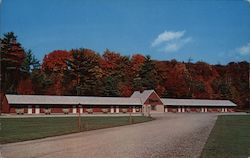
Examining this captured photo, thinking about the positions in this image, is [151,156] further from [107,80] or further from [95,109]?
[107,80]

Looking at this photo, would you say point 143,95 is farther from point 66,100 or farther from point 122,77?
point 66,100

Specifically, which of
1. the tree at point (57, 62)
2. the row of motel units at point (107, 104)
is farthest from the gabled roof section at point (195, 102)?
the tree at point (57, 62)

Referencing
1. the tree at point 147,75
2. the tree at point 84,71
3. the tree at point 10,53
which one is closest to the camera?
the tree at point 10,53

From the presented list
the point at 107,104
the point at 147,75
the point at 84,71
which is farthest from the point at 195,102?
the point at 84,71

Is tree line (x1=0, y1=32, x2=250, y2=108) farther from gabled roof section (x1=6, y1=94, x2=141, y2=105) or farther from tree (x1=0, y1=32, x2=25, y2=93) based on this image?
tree (x1=0, y1=32, x2=25, y2=93)

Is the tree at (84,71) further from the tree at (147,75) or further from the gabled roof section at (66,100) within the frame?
the tree at (147,75)

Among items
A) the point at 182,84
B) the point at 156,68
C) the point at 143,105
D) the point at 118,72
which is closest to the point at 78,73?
the point at 118,72

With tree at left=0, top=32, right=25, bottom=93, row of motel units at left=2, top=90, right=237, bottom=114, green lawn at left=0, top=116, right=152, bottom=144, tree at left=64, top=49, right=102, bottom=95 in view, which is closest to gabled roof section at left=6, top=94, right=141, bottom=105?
row of motel units at left=2, top=90, right=237, bottom=114

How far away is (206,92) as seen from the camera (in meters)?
77.8

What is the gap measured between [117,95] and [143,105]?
18.9 ft

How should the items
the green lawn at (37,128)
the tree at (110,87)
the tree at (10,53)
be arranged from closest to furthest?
the green lawn at (37,128)
the tree at (10,53)
the tree at (110,87)

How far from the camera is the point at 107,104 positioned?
2293 inches

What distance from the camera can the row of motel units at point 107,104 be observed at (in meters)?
50.0

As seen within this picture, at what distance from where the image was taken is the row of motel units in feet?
164
